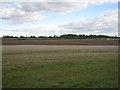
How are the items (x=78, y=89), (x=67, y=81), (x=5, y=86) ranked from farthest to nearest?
(x=67, y=81), (x=5, y=86), (x=78, y=89)

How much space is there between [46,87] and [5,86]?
2.55 m

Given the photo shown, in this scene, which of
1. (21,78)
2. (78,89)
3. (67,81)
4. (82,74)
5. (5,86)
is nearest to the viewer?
(78,89)

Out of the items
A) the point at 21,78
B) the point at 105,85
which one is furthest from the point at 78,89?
the point at 21,78

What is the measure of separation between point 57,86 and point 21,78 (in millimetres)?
2985

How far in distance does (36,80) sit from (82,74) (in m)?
3.50

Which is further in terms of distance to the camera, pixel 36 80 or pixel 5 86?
pixel 36 80

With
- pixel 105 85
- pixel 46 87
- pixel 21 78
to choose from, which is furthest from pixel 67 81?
pixel 21 78

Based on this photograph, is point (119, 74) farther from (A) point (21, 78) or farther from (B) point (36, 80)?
(A) point (21, 78)

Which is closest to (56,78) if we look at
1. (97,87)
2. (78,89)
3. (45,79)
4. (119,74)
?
(45,79)

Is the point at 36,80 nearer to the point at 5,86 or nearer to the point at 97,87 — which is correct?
the point at 5,86

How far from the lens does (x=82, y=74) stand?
11.6m

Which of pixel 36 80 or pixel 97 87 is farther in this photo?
pixel 36 80

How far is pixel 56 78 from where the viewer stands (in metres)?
10.6

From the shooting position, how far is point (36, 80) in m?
10.3
